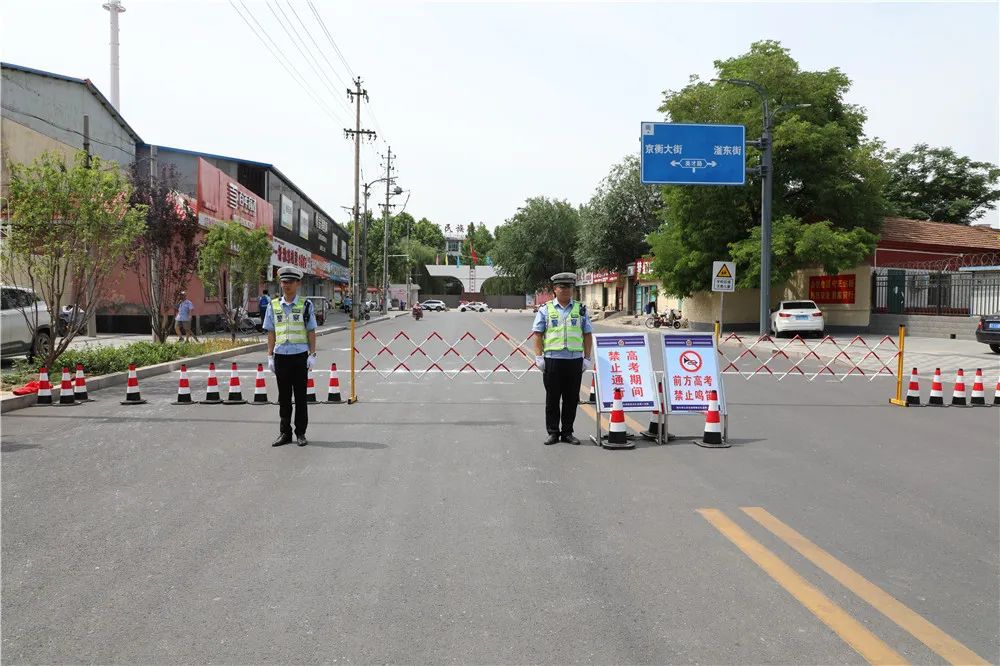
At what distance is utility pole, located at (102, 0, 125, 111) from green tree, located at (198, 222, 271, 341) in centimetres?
558

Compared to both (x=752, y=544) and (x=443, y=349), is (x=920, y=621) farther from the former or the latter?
(x=443, y=349)

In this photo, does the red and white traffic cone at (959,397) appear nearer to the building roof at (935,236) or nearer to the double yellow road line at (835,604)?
the double yellow road line at (835,604)

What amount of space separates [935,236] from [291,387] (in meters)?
38.4

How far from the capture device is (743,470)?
6.93m

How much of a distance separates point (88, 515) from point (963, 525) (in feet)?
19.0

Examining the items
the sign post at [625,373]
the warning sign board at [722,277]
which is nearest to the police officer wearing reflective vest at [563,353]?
the sign post at [625,373]

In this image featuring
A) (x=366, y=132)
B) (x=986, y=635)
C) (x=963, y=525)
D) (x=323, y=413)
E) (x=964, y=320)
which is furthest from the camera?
(x=366, y=132)

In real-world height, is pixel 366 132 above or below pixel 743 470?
above

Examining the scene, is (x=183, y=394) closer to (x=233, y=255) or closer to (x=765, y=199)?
(x=233, y=255)

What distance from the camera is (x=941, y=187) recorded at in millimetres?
56219

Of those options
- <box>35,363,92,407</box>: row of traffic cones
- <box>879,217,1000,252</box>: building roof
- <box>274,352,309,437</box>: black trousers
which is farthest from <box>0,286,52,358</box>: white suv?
<box>879,217,1000,252</box>: building roof

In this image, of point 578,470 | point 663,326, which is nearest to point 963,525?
point 578,470

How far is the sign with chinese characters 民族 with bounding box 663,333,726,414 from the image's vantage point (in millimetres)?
8609

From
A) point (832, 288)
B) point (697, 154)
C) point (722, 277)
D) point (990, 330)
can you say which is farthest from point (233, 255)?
point (832, 288)
